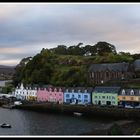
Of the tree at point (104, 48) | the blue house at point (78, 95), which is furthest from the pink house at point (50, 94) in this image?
the tree at point (104, 48)

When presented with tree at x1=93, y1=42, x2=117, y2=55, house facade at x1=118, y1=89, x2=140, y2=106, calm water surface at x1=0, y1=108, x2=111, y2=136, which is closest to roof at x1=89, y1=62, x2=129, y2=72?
house facade at x1=118, y1=89, x2=140, y2=106

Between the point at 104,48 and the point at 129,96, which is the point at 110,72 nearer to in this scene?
the point at 129,96

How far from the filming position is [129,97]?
2525cm

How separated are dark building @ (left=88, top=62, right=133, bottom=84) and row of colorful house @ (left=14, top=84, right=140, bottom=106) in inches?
166

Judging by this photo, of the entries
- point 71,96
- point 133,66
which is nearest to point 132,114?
point 71,96

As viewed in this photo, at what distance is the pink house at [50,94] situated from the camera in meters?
31.3

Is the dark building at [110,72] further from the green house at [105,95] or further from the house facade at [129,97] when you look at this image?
the house facade at [129,97]

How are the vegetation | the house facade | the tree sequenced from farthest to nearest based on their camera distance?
the tree → the vegetation → the house facade

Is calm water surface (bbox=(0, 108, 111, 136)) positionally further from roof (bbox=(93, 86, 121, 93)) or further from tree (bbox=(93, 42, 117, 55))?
tree (bbox=(93, 42, 117, 55))

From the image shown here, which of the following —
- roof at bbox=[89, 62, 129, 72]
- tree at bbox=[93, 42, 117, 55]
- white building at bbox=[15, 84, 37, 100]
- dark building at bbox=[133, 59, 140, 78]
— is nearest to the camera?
roof at bbox=[89, 62, 129, 72]

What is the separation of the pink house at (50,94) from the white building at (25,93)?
2.68 feet

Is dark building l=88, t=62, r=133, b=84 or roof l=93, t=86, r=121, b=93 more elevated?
dark building l=88, t=62, r=133, b=84

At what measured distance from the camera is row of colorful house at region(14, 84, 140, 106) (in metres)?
25.5

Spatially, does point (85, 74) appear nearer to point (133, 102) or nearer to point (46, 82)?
point (46, 82)
